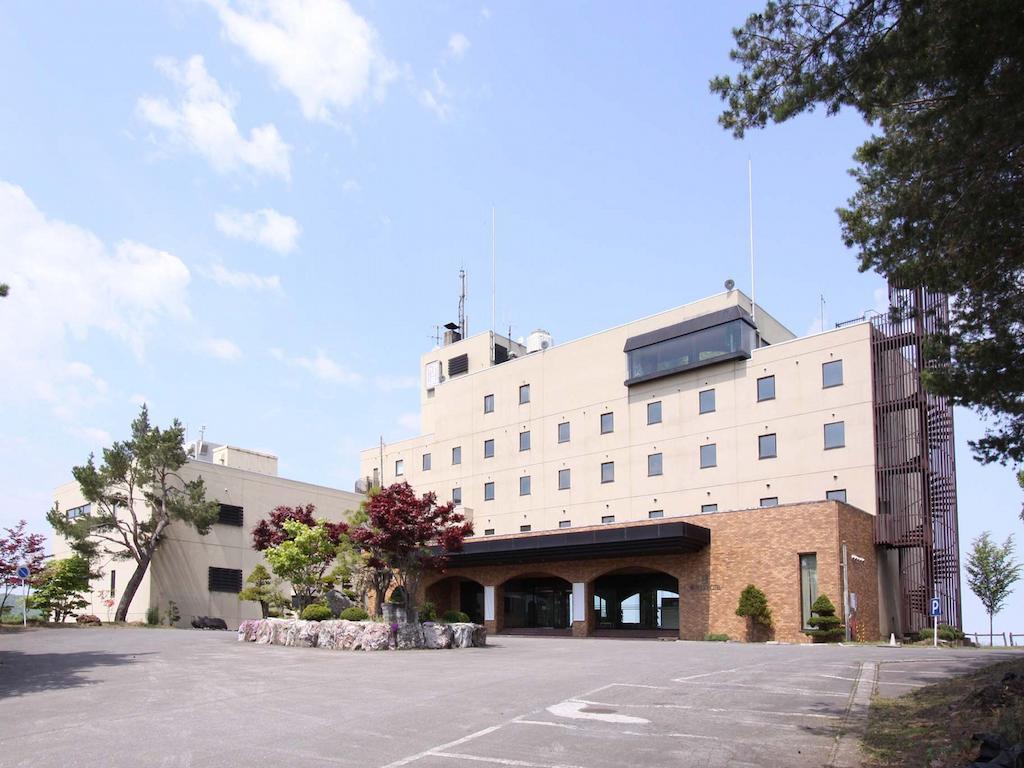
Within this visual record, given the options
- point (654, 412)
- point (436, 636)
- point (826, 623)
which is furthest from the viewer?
point (654, 412)

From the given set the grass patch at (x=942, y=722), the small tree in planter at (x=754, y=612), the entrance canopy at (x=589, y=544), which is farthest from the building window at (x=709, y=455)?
the grass patch at (x=942, y=722)

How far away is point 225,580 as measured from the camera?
44.6 metres

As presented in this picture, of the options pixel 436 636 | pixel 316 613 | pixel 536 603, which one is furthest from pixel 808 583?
pixel 316 613

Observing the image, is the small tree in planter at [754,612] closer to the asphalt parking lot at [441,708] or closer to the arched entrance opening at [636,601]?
the arched entrance opening at [636,601]

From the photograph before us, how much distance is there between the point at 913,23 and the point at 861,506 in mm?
30177

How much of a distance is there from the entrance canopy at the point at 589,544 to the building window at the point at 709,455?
5.81m

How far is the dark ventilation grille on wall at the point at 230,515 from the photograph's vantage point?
45031 millimetres

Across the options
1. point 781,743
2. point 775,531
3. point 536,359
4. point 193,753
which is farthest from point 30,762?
point 536,359

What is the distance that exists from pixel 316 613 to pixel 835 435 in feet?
73.9

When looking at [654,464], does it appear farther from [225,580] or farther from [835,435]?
[225,580]

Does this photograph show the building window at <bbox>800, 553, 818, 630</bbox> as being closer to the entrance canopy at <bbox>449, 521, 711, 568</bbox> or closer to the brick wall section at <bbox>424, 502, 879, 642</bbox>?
the brick wall section at <bbox>424, 502, 879, 642</bbox>

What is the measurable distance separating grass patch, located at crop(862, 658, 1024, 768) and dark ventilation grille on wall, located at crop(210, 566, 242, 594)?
3784cm

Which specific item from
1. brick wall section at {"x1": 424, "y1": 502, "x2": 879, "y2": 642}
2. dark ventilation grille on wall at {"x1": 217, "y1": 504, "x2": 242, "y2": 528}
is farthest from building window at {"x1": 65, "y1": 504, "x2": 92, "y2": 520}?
brick wall section at {"x1": 424, "y1": 502, "x2": 879, "y2": 642}

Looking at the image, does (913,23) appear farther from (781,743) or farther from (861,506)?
(861,506)
